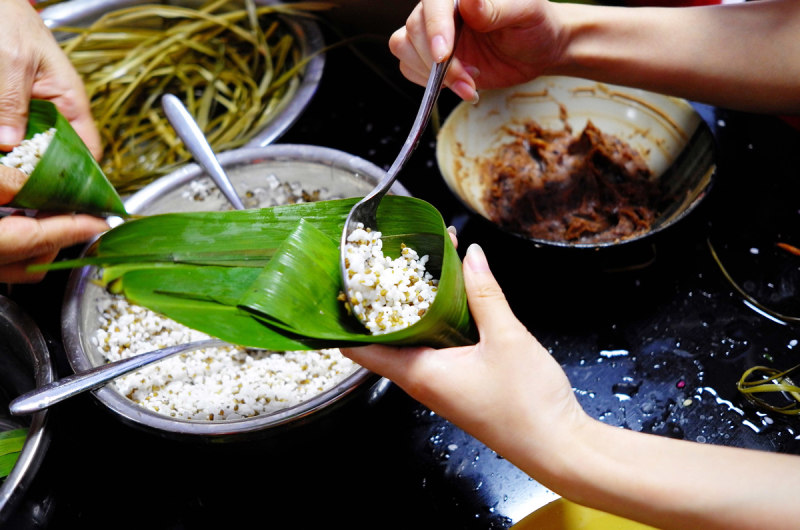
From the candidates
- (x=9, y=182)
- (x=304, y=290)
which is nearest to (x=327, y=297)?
(x=304, y=290)

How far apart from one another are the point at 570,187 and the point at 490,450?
672 mm

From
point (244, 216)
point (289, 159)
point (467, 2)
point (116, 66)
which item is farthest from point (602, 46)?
point (116, 66)

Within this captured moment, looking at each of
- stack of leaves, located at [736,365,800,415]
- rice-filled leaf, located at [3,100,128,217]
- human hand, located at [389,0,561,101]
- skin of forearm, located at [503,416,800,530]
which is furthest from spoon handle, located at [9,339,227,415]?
stack of leaves, located at [736,365,800,415]

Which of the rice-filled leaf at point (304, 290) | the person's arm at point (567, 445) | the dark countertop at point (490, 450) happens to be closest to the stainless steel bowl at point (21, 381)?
the dark countertop at point (490, 450)

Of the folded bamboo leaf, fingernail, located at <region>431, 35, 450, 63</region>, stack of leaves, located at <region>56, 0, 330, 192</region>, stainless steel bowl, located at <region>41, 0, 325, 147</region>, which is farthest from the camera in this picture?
stack of leaves, located at <region>56, 0, 330, 192</region>

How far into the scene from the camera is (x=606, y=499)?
79cm

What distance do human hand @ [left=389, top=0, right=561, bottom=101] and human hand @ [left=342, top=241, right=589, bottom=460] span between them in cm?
49

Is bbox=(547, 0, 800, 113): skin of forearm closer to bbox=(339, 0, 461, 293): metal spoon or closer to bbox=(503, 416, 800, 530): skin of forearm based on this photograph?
bbox=(339, 0, 461, 293): metal spoon

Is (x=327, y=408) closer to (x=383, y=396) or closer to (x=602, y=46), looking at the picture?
(x=383, y=396)

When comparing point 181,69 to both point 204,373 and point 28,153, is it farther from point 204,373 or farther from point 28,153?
point 204,373

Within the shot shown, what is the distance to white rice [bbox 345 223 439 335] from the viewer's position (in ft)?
2.83

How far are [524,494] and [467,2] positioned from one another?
0.90 metres

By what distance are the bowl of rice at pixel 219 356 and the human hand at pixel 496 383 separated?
0.44ft

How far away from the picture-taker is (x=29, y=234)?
1.08 meters
